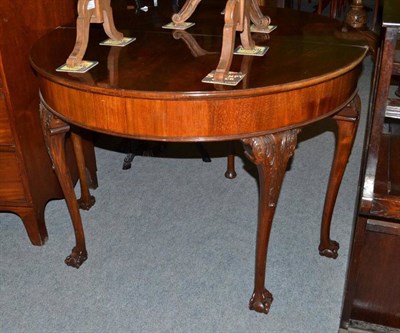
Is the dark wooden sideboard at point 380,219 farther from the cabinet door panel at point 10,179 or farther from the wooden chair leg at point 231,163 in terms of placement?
the cabinet door panel at point 10,179

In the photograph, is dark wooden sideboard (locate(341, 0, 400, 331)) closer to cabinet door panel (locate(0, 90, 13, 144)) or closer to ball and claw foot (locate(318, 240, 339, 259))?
ball and claw foot (locate(318, 240, 339, 259))

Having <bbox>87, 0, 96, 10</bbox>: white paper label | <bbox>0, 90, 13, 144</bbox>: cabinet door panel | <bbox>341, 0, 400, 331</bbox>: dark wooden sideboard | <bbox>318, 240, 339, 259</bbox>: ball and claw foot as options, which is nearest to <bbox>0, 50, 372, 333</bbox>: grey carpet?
<bbox>318, 240, 339, 259</bbox>: ball and claw foot

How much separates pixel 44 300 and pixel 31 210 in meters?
0.42

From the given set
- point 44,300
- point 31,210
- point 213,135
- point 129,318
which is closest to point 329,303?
point 129,318

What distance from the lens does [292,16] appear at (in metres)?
2.14

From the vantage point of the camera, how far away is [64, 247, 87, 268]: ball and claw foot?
85.7 inches

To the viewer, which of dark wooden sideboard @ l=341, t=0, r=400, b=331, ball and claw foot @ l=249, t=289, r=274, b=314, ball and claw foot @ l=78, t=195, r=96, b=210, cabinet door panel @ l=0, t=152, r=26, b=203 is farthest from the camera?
ball and claw foot @ l=78, t=195, r=96, b=210

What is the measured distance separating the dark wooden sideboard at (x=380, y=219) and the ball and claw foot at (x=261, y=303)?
282 millimetres

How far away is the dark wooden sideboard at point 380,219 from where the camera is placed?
140 cm

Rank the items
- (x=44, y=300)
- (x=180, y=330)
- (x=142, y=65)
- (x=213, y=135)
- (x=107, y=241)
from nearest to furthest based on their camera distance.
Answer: (x=213, y=135) → (x=142, y=65) → (x=180, y=330) → (x=44, y=300) → (x=107, y=241)

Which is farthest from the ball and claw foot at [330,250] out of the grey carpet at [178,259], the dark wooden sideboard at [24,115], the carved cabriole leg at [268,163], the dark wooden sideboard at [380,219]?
the dark wooden sideboard at [24,115]

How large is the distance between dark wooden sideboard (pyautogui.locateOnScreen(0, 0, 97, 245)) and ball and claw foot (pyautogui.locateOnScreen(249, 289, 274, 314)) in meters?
1.02

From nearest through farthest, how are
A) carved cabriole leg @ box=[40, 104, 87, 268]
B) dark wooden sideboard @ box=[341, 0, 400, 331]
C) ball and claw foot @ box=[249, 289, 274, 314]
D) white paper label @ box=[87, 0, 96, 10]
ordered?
dark wooden sideboard @ box=[341, 0, 400, 331], white paper label @ box=[87, 0, 96, 10], carved cabriole leg @ box=[40, 104, 87, 268], ball and claw foot @ box=[249, 289, 274, 314]

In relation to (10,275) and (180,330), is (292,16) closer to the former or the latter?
(180,330)
